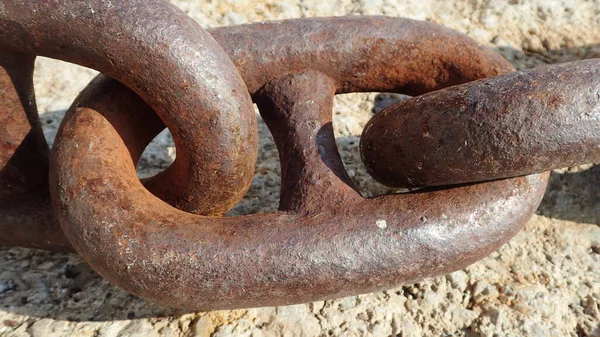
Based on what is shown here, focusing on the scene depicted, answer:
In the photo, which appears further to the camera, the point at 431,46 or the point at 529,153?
the point at 431,46

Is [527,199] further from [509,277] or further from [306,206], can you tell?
[306,206]

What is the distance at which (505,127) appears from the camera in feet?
4.14

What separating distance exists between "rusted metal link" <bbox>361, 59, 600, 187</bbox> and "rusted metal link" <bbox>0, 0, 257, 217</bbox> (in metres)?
0.39

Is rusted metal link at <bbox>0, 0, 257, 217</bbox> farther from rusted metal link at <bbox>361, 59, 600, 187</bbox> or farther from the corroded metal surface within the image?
rusted metal link at <bbox>361, 59, 600, 187</bbox>

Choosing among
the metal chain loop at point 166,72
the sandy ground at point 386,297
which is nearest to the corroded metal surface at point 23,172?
the metal chain loop at point 166,72

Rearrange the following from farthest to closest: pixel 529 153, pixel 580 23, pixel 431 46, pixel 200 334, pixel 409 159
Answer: pixel 580 23, pixel 431 46, pixel 200 334, pixel 409 159, pixel 529 153

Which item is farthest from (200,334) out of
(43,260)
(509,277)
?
(509,277)

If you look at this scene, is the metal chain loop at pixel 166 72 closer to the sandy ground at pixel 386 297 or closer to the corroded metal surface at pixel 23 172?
the corroded metal surface at pixel 23 172

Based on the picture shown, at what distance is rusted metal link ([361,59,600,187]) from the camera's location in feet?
4.10

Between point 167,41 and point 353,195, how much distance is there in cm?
55

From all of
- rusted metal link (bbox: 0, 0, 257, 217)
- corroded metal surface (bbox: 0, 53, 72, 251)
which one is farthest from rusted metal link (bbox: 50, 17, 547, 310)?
corroded metal surface (bbox: 0, 53, 72, 251)

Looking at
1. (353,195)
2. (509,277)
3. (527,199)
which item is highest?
(353,195)

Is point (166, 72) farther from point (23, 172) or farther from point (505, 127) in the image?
point (505, 127)

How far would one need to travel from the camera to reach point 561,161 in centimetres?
128
